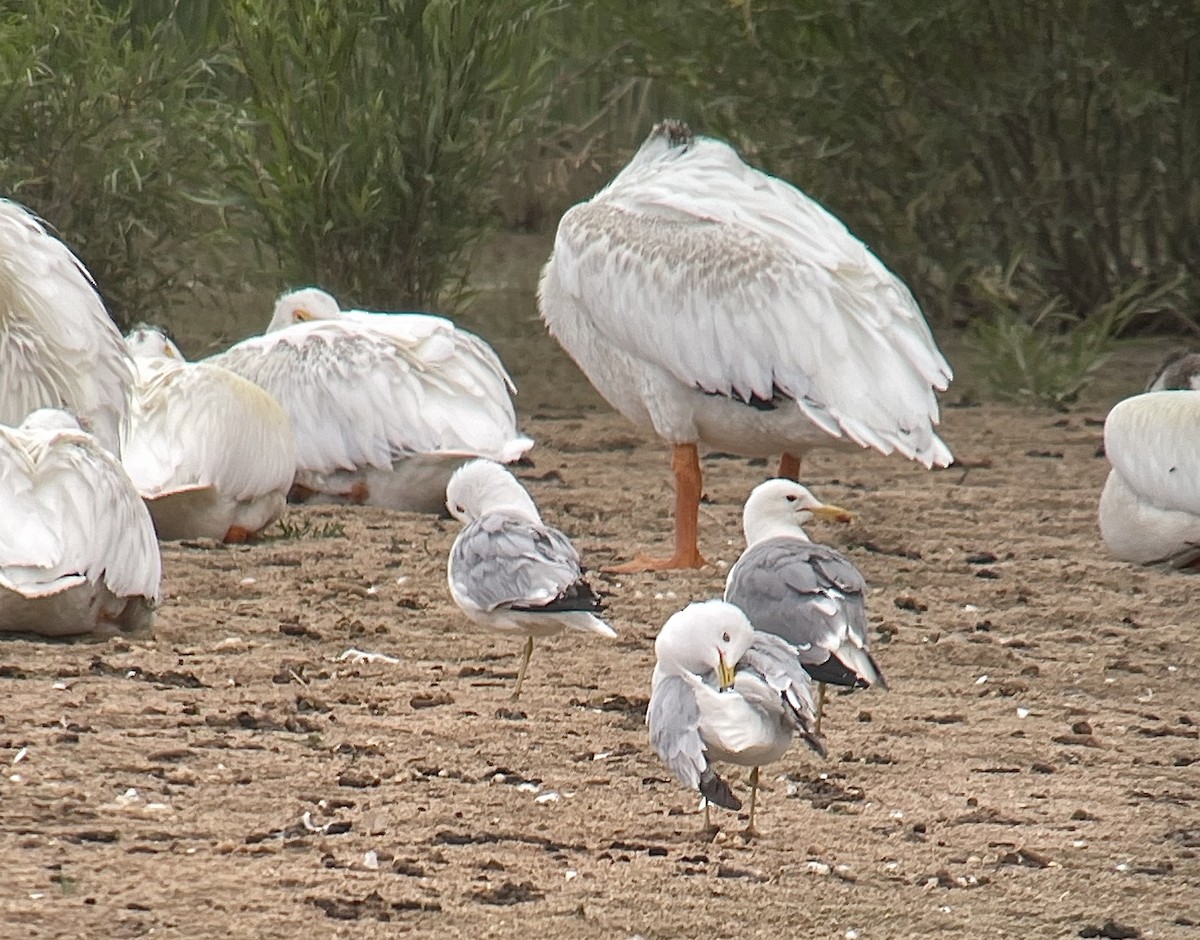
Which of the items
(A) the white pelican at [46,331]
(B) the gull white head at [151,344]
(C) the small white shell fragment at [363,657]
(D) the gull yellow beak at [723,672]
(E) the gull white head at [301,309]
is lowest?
(C) the small white shell fragment at [363,657]

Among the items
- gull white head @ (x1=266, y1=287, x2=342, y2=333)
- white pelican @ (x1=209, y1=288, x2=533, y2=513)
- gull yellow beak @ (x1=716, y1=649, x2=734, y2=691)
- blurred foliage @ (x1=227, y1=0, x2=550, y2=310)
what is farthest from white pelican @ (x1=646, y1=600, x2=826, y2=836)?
blurred foliage @ (x1=227, y1=0, x2=550, y2=310)

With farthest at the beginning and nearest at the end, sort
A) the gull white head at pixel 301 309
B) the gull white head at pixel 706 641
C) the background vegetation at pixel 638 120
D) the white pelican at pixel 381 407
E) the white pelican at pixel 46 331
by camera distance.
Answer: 1. the background vegetation at pixel 638 120
2. the gull white head at pixel 301 309
3. the white pelican at pixel 381 407
4. the white pelican at pixel 46 331
5. the gull white head at pixel 706 641

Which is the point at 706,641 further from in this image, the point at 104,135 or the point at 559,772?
the point at 104,135

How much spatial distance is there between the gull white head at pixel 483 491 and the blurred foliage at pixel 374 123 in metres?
3.71

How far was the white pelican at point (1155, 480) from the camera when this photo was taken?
5.75m

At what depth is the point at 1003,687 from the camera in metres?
4.61

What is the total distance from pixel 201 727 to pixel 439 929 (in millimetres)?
1183

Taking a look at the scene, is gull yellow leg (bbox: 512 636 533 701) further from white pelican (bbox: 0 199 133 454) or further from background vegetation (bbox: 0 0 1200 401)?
background vegetation (bbox: 0 0 1200 401)

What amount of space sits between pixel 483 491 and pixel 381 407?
5.75 feet

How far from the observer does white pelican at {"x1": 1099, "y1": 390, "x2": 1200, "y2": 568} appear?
5754 mm

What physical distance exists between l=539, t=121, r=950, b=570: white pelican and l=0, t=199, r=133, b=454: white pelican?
4.78 feet

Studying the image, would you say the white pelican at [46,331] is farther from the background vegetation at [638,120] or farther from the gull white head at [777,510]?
the background vegetation at [638,120]

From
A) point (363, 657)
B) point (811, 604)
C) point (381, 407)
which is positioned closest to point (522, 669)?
point (363, 657)

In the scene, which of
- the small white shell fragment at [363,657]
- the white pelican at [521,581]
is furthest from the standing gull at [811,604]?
the small white shell fragment at [363,657]
